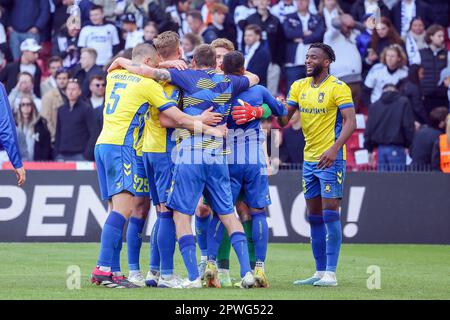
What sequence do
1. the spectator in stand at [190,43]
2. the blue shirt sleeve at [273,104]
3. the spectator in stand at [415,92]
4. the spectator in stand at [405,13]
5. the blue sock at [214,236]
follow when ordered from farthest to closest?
the spectator in stand at [405,13] < the spectator in stand at [415,92] < the spectator in stand at [190,43] < the blue shirt sleeve at [273,104] < the blue sock at [214,236]

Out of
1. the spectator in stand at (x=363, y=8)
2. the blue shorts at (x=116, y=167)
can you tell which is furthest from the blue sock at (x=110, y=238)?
the spectator in stand at (x=363, y=8)

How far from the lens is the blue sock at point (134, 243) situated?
1195cm

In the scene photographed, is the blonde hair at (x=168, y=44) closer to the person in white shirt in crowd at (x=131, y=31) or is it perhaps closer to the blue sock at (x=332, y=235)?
the blue sock at (x=332, y=235)

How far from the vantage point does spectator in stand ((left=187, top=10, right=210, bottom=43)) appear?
826 inches

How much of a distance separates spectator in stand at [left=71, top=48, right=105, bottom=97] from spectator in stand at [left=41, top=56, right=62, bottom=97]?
1.37 feet

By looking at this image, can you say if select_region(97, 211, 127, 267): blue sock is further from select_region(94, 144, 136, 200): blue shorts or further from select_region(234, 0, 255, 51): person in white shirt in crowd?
select_region(234, 0, 255, 51): person in white shirt in crowd

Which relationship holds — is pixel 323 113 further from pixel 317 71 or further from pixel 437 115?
pixel 437 115

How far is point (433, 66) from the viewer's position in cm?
2112

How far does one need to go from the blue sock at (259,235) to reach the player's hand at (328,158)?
0.86 meters

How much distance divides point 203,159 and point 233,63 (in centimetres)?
118

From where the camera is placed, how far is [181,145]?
11.3m

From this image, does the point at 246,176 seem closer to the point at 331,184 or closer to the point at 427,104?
the point at 331,184
